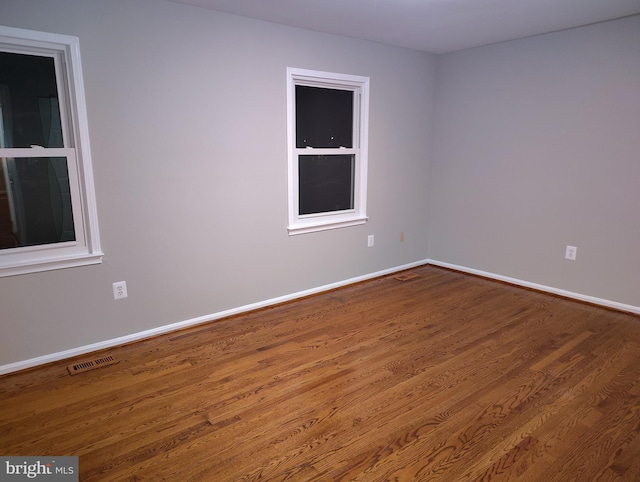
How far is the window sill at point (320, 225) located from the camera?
12.5 feet

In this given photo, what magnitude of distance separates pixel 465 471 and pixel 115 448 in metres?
1.62

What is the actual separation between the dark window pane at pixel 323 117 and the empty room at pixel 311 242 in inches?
1.0

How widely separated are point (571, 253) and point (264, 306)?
2861 mm

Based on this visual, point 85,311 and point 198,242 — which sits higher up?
point 198,242

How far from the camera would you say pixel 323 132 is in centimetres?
401

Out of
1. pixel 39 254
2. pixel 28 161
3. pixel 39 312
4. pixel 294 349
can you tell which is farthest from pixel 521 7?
pixel 39 312

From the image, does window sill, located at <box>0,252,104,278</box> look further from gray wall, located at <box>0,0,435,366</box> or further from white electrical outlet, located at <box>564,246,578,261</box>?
white electrical outlet, located at <box>564,246,578,261</box>

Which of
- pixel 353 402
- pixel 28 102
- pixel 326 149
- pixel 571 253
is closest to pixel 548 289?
pixel 571 253

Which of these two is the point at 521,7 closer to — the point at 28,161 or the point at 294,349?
the point at 294,349

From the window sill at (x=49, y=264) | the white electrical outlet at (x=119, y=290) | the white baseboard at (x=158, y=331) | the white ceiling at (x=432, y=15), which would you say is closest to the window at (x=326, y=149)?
the white ceiling at (x=432, y=15)

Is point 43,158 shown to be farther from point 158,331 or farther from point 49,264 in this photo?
point 158,331

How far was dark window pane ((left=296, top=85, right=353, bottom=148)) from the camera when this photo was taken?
3.81 metres

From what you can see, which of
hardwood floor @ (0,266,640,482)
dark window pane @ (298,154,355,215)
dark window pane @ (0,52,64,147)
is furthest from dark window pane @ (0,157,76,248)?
dark window pane @ (298,154,355,215)

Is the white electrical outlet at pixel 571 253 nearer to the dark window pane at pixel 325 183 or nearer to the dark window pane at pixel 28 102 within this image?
the dark window pane at pixel 325 183
